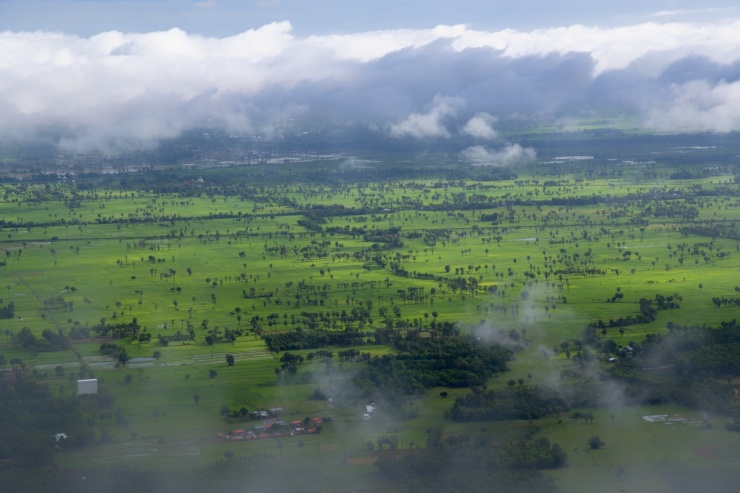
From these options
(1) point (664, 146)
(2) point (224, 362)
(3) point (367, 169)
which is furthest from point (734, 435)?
(1) point (664, 146)

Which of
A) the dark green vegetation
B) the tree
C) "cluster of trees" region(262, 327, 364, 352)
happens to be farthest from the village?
the tree

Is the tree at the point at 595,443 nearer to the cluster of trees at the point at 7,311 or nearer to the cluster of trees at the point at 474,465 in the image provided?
the cluster of trees at the point at 474,465

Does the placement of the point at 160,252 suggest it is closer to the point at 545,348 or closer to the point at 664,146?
the point at 545,348

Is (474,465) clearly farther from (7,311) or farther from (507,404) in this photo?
(7,311)

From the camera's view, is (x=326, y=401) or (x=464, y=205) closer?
(x=326, y=401)

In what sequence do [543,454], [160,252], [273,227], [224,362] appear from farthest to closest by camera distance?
[273,227], [160,252], [224,362], [543,454]

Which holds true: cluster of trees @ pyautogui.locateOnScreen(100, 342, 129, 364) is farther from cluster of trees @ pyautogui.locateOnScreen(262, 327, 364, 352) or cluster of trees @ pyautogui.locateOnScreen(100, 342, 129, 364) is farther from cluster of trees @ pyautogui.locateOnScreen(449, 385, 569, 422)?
cluster of trees @ pyautogui.locateOnScreen(449, 385, 569, 422)

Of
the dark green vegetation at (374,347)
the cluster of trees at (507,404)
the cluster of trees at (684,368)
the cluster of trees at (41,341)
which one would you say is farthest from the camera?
the cluster of trees at (41,341)

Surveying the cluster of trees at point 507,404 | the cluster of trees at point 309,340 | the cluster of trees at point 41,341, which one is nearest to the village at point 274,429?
the cluster of trees at point 507,404
